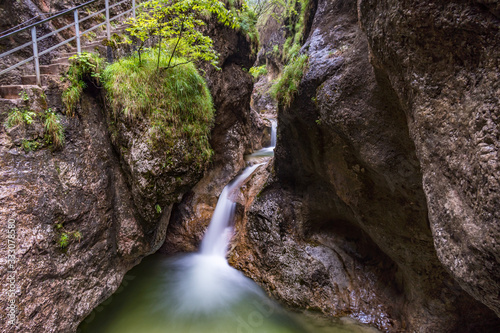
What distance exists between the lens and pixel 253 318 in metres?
4.77

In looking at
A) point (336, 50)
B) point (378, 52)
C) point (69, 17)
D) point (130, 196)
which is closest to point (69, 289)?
point (130, 196)

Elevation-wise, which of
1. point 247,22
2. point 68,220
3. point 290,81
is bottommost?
point 68,220

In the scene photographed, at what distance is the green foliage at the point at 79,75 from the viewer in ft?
13.1

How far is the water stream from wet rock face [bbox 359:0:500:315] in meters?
3.45

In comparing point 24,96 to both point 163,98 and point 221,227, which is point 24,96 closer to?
point 163,98

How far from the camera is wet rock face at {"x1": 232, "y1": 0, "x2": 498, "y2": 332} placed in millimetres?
3316

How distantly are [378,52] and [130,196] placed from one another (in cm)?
471

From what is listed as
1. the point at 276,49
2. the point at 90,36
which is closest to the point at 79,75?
→ the point at 90,36

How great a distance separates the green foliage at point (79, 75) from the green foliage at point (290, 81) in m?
3.57

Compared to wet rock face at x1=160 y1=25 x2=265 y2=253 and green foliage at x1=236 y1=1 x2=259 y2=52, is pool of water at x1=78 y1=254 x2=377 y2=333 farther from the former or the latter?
green foliage at x1=236 y1=1 x2=259 y2=52

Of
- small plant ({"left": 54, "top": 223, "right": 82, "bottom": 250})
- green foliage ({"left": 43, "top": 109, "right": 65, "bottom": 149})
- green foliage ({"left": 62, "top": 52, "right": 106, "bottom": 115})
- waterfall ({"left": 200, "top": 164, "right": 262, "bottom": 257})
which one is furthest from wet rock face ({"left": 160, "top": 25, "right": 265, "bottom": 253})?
green foliage ({"left": 43, "top": 109, "right": 65, "bottom": 149})

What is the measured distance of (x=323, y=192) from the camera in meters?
5.49

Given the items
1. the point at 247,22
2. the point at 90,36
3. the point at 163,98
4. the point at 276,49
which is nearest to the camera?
the point at 163,98

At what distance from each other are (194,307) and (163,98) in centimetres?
441
